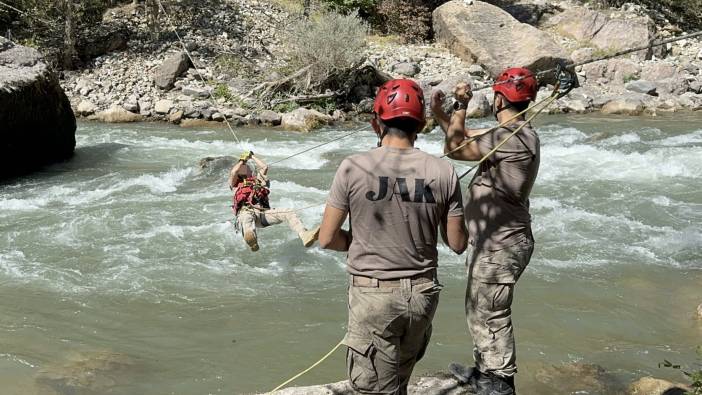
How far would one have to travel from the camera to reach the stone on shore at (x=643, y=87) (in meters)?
18.9

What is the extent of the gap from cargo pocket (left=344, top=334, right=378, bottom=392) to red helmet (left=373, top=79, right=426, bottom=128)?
0.94 m

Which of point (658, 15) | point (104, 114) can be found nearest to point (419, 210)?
point (104, 114)

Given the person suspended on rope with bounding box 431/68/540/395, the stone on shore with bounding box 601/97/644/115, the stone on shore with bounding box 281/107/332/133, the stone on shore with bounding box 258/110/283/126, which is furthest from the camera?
the stone on shore with bounding box 601/97/644/115

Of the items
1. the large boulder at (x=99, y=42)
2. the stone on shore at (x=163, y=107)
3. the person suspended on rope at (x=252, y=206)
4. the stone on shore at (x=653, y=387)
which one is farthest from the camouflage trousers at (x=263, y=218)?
the large boulder at (x=99, y=42)

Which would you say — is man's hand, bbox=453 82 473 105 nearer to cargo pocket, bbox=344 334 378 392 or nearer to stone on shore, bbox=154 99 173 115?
cargo pocket, bbox=344 334 378 392

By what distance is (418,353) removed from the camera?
2.93 m

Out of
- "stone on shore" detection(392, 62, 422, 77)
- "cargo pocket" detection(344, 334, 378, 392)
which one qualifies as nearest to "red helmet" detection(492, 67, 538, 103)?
"cargo pocket" detection(344, 334, 378, 392)

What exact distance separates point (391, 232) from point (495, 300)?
1.18 meters

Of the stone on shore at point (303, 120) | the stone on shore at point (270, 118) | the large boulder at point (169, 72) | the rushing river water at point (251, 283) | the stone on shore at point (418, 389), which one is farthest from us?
the large boulder at point (169, 72)

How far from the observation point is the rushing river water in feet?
17.2

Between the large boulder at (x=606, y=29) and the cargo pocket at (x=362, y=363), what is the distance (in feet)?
70.3

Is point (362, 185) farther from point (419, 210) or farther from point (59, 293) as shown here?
point (59, 293)

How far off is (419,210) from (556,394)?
2.47 m

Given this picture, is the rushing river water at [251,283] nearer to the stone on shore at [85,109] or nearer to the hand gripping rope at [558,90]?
the hand gripping rope at [558,90]
